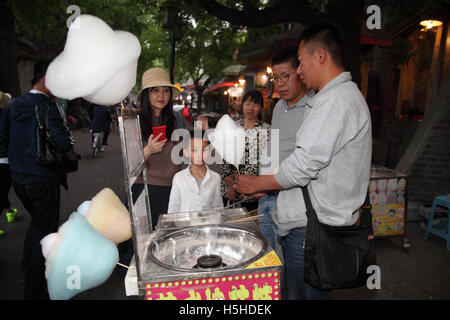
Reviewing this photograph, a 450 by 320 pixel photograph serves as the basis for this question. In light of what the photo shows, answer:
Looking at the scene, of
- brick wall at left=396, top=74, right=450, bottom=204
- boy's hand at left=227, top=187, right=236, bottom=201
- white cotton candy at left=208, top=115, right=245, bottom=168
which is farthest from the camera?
brick wall at left=396, top=74, right=450, bottom=204

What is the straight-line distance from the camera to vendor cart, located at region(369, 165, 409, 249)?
13.5 feet

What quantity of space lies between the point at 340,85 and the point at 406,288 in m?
2.97

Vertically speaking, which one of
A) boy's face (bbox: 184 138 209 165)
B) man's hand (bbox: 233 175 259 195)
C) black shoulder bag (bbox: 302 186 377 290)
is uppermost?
boy's face (bbox: 184 138 209 165)

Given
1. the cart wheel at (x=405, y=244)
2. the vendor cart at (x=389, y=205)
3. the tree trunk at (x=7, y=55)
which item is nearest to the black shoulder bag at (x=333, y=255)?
the vendor cart at (x=389, y=205)

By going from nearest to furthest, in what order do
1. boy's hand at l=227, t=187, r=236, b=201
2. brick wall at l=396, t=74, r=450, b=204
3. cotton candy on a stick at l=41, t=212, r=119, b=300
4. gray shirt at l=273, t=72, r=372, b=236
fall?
cotton candy on a stick at l=41, t=212, r=119, b=300
gray shirt at l=273, t=72, r=372, b=236
boy's hand at l=227, t=187, r=236, b=201
brick wall at l=396, t=74, r=450, b=204

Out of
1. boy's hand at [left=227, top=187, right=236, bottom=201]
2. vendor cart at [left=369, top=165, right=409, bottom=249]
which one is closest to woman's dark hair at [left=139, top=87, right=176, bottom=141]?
boy's hand at [left=227, top=187, right=236, bottom=201]

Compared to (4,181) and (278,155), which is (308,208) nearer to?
(278,155)

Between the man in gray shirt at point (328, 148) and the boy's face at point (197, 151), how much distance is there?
106cm

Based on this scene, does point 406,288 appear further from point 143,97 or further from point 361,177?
point 143,97

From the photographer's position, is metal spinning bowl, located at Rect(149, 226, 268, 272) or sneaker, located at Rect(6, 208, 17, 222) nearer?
metal spinning bowl, located at Rect(149, 226, 268, 272)

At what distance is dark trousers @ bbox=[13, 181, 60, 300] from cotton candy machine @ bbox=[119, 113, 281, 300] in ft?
5.57

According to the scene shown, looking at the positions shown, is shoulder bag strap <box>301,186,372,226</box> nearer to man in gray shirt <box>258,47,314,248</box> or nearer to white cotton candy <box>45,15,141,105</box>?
man in gray shirt <box>258,47,314,248</box>

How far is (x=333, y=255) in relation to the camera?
1634 mm

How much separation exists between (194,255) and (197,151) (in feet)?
4.27
